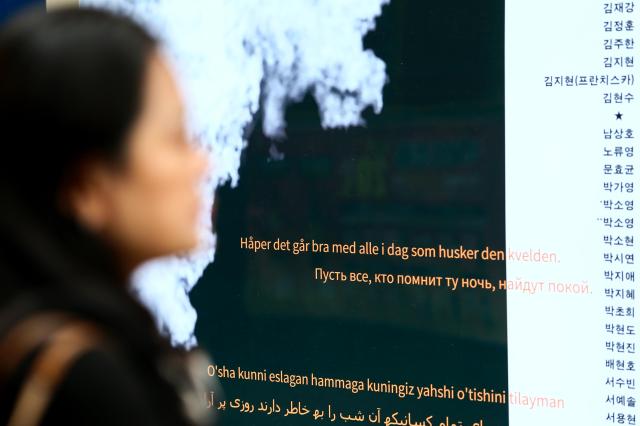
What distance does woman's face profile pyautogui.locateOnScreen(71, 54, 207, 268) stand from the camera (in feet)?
2.84

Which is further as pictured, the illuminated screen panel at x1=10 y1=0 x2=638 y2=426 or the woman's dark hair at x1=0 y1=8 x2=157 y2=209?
the illuminated screen panel at x1=10 y1=0 x2=638 y2=426

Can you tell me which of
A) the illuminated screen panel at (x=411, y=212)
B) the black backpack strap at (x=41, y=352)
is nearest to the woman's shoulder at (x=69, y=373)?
the black backpack strap at (x=41, y=352)

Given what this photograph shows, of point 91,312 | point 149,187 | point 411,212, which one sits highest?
point 149,187

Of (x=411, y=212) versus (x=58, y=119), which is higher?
(x=58, y=119)

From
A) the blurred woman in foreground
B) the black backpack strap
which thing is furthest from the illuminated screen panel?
the black backpack strap

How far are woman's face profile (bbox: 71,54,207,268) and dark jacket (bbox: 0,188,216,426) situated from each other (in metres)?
0.02

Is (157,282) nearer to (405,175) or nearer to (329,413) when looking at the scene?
(329,413)

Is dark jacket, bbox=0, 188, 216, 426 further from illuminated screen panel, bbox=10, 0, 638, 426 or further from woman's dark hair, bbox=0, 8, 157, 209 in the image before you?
illuminated screen panel, bbox=10, 0, 638, 426

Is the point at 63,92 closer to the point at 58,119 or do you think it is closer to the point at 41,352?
the point at 58,119

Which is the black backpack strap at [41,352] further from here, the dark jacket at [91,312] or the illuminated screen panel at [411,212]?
the illuminated screen panel at [411,212]

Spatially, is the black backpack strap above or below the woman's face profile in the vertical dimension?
below

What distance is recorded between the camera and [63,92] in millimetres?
827

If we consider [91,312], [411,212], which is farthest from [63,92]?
[411,212]

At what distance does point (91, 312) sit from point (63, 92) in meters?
0.20
